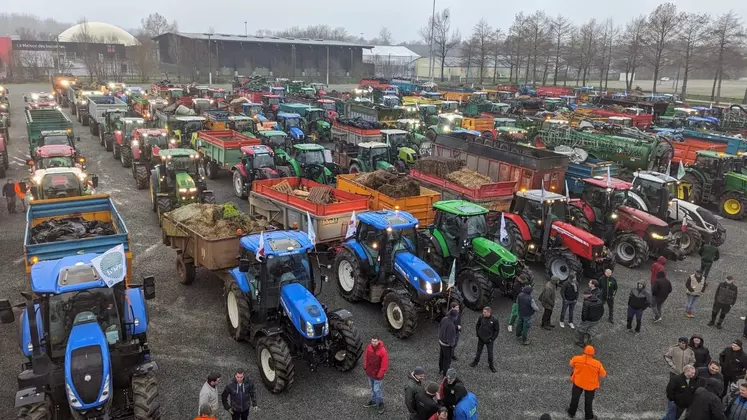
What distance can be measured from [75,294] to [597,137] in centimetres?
2232

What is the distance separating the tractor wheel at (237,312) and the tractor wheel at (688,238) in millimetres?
12311

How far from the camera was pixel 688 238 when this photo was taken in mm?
14359

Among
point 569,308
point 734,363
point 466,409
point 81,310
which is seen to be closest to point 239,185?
point 81,310

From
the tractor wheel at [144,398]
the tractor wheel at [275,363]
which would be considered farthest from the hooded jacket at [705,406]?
the tractor wheel at [144,398]

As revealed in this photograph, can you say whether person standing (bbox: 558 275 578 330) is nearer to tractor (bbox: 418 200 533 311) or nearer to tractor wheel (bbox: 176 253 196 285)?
tractor (bbox: 418 200 533 311)

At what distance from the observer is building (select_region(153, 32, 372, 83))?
72.0 m

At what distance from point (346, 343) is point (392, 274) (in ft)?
7.96

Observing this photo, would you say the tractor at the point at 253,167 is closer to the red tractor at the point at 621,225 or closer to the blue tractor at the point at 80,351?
the red tractor at the point at 621,225

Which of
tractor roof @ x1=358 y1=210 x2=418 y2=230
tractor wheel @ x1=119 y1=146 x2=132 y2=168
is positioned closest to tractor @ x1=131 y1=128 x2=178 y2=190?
tractor wheel @ x1=119 y1=146 x2=132 y2=168

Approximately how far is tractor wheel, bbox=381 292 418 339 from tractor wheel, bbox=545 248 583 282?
417 centimetres

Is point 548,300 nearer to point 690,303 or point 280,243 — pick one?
point 690,303

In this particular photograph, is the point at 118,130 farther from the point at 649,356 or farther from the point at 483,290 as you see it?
the point at 649,356

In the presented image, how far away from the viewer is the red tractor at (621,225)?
520 inches

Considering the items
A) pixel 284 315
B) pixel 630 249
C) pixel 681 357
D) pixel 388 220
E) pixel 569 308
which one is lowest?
pixel 569 308
